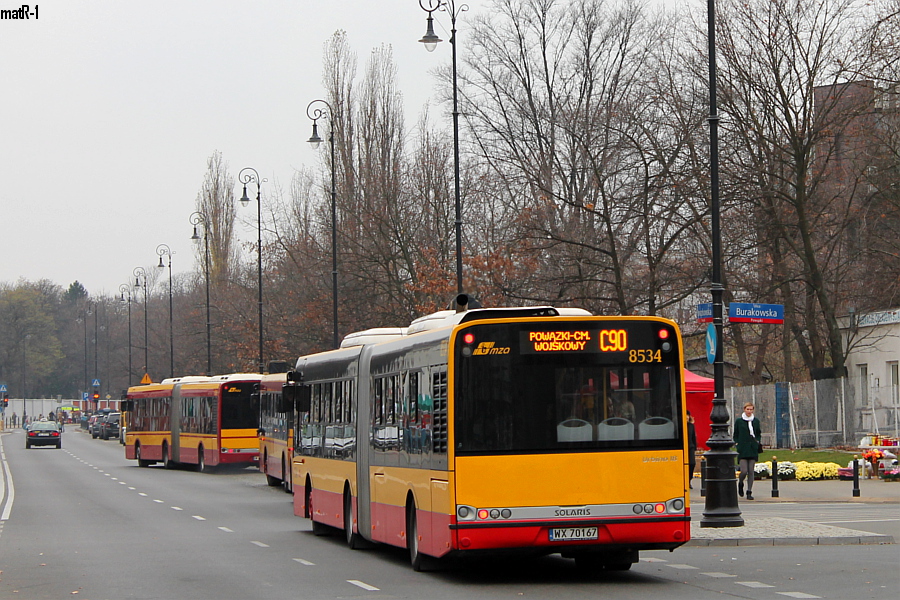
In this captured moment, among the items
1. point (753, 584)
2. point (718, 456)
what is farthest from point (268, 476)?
point (753, 584)

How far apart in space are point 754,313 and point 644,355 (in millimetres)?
8870

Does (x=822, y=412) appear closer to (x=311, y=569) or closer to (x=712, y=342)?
(x=712, y=342)

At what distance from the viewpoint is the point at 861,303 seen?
45.4m

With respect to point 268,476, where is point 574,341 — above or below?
above

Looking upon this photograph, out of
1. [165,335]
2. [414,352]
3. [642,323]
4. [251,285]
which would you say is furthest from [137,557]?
[165,335]

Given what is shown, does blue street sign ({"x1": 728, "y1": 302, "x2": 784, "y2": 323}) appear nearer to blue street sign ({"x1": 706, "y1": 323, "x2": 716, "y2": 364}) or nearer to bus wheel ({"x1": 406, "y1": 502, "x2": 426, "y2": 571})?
blue street sign ({"x1": 706, "y1": 323, "x2": 716, "y2": 364})

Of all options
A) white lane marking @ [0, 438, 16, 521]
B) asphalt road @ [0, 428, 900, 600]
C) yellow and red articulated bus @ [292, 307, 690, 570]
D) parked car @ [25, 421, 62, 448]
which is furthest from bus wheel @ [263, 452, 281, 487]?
parked car @ [25, 421, 62, 448]

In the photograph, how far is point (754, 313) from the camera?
22.1 metres

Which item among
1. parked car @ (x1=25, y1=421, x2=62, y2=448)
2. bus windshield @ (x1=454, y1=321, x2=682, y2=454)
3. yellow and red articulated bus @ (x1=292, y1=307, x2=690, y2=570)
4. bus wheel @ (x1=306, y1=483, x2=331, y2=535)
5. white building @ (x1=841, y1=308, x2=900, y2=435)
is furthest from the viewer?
parked car @ (x1=25, y1=421, x2=62, y2=448)

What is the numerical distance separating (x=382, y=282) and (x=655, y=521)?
36.6 meters

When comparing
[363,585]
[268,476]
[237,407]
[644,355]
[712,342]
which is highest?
[712,342]

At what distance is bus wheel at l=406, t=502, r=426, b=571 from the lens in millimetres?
14984

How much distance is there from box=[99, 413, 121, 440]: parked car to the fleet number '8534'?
8669 cm

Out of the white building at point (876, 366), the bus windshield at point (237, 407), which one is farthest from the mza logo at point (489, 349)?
the bus windshield at point (237, 407)
